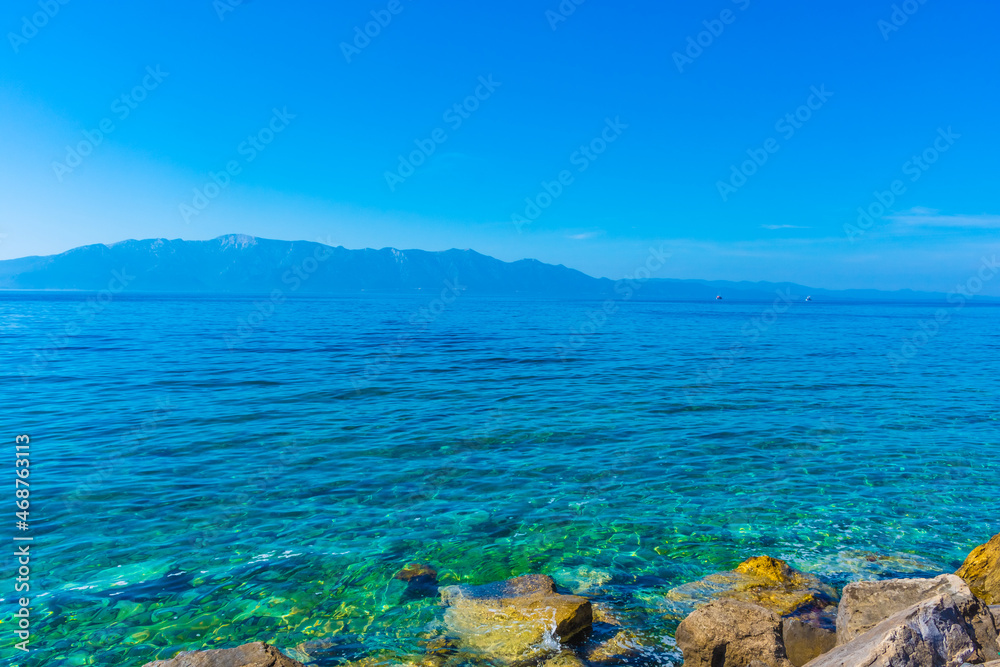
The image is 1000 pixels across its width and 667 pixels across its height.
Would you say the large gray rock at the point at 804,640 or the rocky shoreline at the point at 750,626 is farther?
the large gray rock at the point at 804,640

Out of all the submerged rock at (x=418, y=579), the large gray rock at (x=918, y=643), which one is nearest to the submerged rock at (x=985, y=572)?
the large gray rock at (x=918, y=643)

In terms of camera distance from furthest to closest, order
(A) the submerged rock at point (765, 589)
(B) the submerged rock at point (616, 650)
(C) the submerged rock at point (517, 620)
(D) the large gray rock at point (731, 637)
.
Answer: (A) the submerged rock at point (765, 589), (C) the submerged rock at point (517, 620), (B) the submerged rock at point (616, 650), (D) the large gray rock at point (731, 637)

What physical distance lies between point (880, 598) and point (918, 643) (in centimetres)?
212

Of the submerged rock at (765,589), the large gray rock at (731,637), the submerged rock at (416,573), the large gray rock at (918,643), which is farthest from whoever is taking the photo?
the submerged rock at (416,573)

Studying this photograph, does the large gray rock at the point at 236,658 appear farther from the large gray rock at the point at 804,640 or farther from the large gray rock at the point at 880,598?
the large gray rock at the point at 880,598

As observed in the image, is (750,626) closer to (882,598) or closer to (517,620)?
(882,598)

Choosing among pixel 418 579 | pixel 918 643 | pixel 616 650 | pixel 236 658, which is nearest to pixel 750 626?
pixel 616 650

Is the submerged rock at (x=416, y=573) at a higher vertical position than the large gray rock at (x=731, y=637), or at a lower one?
lower

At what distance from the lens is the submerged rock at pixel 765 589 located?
9.25 metres

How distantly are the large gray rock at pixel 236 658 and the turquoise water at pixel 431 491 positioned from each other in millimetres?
1529

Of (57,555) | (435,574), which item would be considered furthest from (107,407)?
(435,574)

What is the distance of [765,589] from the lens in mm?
9719

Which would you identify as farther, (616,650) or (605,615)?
(605,615)

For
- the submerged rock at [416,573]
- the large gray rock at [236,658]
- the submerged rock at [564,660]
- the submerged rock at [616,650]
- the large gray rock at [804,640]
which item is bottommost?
the submerged rock at [616,650]
